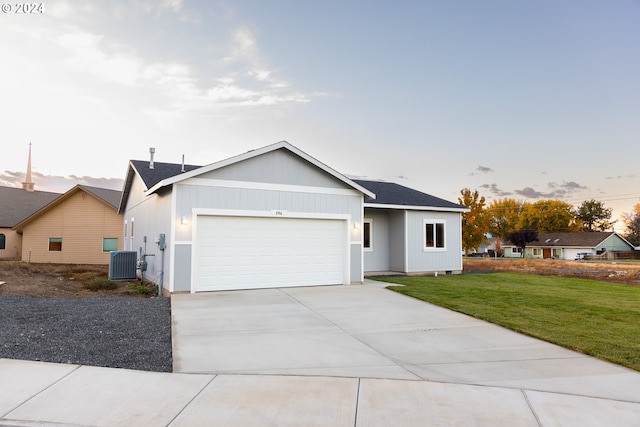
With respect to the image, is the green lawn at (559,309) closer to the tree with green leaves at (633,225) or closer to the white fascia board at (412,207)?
the white fascia board at (412,207)

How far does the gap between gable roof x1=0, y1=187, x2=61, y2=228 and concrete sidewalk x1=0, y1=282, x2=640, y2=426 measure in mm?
30287

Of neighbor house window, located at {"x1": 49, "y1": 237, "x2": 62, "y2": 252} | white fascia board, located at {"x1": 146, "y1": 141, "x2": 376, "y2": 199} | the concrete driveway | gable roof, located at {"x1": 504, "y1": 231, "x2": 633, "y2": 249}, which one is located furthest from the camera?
gable roof, located at {"x1": 504, "y1": 231, "x2": 633, "y2": 249}

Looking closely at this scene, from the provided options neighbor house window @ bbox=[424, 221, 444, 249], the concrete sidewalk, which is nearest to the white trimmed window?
neighbor house window @ bbox=[424, 221, 444, 249]

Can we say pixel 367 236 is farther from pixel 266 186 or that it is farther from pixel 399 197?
pixel 266 186

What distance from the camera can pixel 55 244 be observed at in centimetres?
2523

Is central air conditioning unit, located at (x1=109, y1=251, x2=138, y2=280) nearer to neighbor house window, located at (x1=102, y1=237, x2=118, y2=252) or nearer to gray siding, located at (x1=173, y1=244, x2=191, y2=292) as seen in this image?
gray siding, located at (x1=173, y1=244, x2=191, y2=292)

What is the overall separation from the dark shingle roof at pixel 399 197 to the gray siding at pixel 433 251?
0.40 meters

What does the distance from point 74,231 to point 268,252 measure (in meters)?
18.6

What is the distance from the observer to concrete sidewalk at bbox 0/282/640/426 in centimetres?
366

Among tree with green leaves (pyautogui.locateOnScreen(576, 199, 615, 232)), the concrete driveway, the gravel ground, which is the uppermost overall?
tree with green leaves (pyautogui.locateOnScreen(576, 199, 615, 232))

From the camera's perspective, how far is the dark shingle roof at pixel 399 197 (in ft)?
56.2

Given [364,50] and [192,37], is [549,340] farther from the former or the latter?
[192,37]

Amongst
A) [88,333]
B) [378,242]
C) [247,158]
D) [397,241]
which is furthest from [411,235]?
[88,333]

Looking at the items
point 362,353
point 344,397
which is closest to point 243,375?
point 344,397
